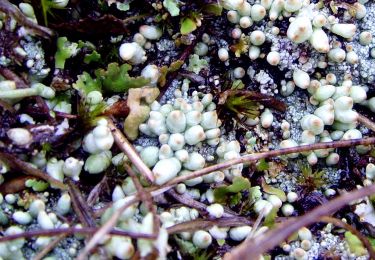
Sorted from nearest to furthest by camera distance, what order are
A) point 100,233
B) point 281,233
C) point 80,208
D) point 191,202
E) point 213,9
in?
point 281,233 → point 100,233 → point 80,208 → point 191,202 → point 213,9

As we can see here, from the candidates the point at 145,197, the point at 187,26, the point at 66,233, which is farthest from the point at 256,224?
the point at 187,26

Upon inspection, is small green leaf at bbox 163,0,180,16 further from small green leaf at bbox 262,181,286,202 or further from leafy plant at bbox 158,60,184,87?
small green leaf at bbox 262,181,286,202

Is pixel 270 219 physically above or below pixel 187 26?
below

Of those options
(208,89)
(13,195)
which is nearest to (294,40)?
(208,89)

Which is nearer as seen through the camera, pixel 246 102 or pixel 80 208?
pixel 80 208

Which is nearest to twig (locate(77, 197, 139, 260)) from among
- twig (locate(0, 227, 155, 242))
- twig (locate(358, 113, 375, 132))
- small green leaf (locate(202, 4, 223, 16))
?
twig (locate(0, 227, 155, 242))

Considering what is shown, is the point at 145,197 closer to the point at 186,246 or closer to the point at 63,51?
the point at 186,246

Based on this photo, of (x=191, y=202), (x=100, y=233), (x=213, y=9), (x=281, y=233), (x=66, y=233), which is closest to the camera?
(x=281, y=233)

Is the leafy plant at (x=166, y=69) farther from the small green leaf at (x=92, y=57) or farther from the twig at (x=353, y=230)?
the twig at (x=353, y=230)

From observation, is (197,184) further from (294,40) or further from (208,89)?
(294,40)

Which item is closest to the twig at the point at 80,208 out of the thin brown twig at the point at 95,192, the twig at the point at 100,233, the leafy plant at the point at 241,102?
the thin brown twig at the point at 95,192
